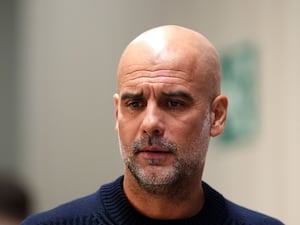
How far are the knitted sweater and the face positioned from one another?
0.10m

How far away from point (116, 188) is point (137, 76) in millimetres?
312

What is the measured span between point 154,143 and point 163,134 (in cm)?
3

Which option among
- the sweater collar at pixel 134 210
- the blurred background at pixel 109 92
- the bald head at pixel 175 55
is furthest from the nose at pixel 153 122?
the blurred background at pixel 109 92

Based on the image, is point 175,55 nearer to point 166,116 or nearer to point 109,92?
point 166,116

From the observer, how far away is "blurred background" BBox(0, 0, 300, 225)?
3.20m

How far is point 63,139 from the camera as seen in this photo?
4.20 metres

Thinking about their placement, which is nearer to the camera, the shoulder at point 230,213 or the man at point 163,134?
the man at point 163,134

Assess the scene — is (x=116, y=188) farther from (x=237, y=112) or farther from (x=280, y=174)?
(x=237, y=112)

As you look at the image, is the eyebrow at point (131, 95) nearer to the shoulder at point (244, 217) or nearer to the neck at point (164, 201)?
the neck at point (164, 201)

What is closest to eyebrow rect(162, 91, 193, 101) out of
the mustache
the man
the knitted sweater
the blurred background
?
the man

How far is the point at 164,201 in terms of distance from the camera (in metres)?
1.84

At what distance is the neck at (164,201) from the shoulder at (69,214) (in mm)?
100

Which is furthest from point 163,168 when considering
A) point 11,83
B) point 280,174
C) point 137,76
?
point 11,83

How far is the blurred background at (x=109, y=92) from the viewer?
320 centimetres
